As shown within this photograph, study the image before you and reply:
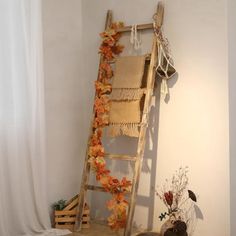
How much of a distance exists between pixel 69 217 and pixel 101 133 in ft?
2.18

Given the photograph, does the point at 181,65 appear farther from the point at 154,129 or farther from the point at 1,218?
the point at 1,218

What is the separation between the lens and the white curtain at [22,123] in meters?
2.19

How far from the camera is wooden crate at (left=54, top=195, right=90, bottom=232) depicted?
8.21 ft

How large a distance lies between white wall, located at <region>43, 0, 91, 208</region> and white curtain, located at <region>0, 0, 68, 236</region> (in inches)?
8.6

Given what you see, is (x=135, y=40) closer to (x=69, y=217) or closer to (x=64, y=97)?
(x=64, y=97)

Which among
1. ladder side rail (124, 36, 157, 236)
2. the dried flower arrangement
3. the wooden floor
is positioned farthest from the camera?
the wooden floor

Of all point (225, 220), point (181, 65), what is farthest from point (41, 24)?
point (225, 220)

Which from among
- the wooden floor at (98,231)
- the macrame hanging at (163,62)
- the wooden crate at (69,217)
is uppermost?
the macrame hanging at (163,62)

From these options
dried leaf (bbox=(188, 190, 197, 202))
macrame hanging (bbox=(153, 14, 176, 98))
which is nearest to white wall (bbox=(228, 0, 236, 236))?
dried leaf (bbox=(188, 190, 197, 202))

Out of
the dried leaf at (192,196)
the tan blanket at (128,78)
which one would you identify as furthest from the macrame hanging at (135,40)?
the dried leaf at (192,196)

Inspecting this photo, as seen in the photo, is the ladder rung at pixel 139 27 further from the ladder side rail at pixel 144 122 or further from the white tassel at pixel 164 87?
the white tassel at pixel 164 87

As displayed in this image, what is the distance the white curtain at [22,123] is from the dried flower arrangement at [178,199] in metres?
0.83

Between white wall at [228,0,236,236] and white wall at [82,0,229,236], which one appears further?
white wall at [82,0,229,236]

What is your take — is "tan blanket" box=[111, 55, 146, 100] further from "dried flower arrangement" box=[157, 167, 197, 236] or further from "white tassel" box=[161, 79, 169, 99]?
"dried flower arrangement" box=[157, 167, 197, 236]
